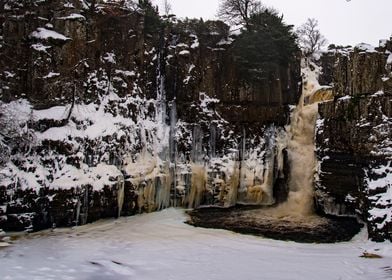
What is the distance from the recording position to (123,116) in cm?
1617

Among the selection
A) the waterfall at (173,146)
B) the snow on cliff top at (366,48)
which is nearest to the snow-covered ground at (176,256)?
the waterfall at (173,146)

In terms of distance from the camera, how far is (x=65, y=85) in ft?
49.4

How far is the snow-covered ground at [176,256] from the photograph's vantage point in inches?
372

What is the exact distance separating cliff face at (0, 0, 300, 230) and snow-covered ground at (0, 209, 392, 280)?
1686 mm

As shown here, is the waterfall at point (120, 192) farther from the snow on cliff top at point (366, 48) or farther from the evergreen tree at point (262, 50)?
the snow on cliff top at point (366, 48)

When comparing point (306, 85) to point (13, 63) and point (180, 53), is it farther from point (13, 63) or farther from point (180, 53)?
point (13, 63)

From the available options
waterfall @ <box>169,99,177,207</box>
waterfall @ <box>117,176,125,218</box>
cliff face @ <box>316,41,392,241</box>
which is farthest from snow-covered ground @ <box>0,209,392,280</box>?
waterfall @ <box>169,99,177,207</box>

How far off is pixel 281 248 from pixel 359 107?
6.45 metres

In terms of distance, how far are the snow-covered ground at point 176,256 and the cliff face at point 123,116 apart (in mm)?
1686

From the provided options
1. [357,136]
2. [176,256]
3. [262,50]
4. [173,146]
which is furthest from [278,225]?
[262,50]

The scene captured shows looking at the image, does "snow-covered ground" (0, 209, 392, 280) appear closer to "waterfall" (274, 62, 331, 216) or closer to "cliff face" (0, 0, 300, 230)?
"cliff face" (0, 0, 300, 230)

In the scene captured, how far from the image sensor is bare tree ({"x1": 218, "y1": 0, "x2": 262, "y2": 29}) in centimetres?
2136

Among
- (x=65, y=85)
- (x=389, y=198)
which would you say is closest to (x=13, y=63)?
(x=65, y=85)

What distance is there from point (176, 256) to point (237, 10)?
47.2 feet
